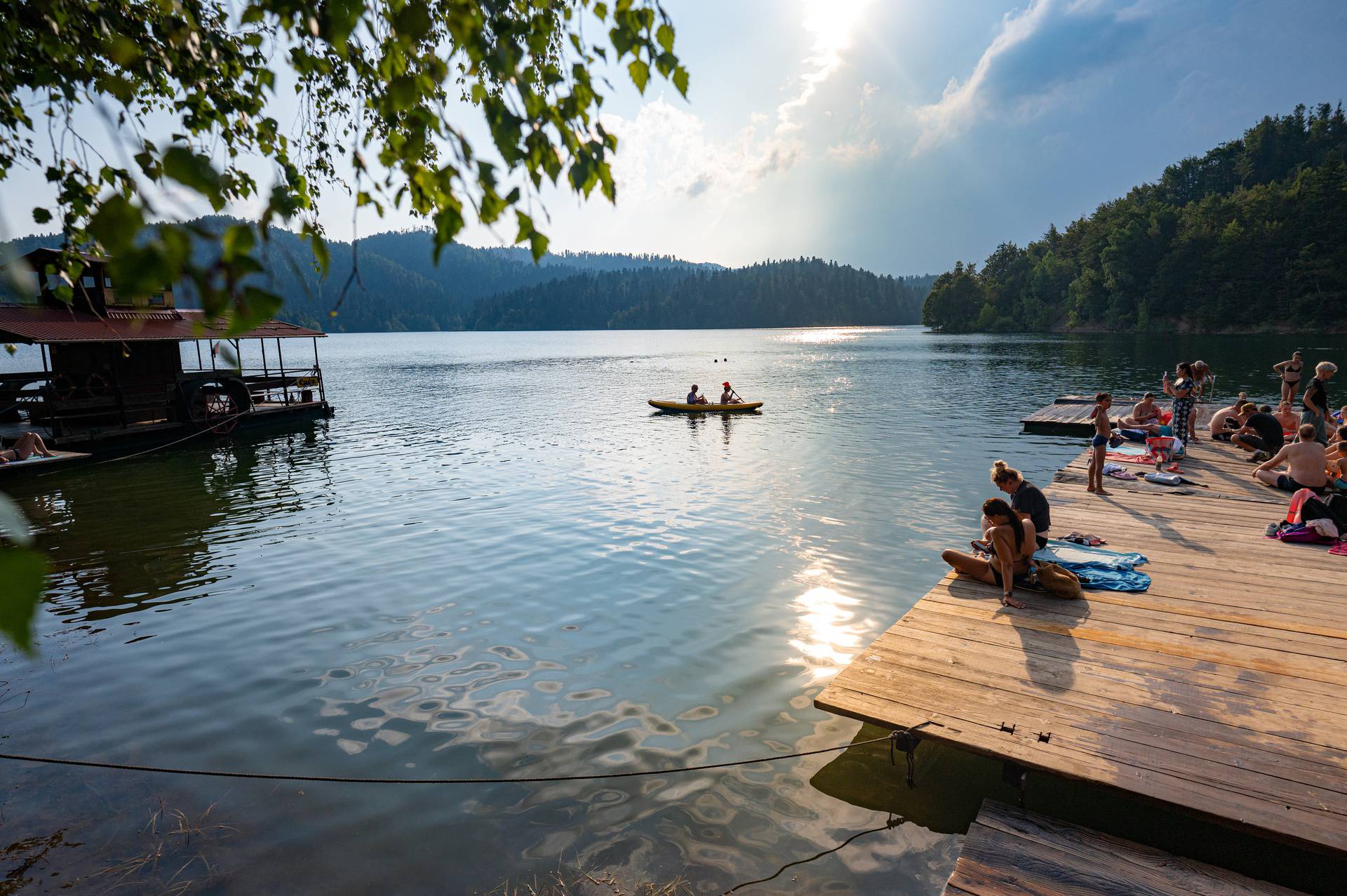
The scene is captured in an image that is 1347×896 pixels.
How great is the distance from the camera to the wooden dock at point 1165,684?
17.7ft

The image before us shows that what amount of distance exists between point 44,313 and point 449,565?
83.6 feet

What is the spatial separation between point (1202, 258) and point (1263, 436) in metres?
122

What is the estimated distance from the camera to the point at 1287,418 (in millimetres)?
18938

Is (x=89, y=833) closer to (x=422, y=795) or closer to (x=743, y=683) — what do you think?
(x=422, y=795)

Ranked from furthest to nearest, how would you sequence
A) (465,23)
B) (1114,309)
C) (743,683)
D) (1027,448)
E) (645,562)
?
(1114,309), (1027,448), (645,562), (743,683), (465,23)

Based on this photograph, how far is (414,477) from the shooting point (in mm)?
23000

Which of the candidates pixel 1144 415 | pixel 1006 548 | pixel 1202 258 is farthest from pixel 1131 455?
pixel 1202 258

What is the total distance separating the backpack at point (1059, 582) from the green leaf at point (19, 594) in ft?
32.9

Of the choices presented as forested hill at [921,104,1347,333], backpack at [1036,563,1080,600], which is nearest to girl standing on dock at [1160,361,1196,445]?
backpack at [1036,563,1080,600]

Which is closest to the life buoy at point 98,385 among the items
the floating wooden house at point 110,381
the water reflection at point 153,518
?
the floating wooden house at point 110,381

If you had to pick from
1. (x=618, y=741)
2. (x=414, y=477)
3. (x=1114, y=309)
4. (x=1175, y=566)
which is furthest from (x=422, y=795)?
(x=1114, y=309)

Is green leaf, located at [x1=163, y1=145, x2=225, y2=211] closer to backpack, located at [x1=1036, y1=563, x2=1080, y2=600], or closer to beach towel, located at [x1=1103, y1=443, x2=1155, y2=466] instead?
backpack, located at [x1=1036, y1=563, x2=1080, y2=600]

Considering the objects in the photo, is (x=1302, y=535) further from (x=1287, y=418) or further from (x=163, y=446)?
(x=163, y=446)

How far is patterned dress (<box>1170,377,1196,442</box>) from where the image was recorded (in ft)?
62.1
